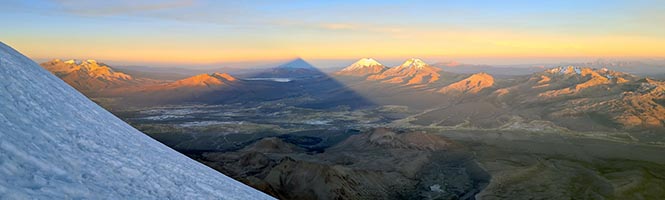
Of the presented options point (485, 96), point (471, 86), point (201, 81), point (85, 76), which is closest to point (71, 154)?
point (485, 96)

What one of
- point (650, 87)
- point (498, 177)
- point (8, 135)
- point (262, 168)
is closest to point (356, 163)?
point (262, 168)

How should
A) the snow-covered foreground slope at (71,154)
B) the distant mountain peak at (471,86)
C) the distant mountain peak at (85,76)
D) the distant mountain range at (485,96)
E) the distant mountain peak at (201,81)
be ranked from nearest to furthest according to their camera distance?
1. the snow-covered foreground slope at (71,154)
2. the distant mountain range at (485,96)
3. the distant mountain peak at (471,86)
4. the distant mountain peak at (201,81)
5. the distant mountain peak at (85,76)

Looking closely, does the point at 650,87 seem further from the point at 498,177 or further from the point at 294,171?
the point at 294,171

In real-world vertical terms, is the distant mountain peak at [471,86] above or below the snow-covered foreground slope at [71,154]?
below

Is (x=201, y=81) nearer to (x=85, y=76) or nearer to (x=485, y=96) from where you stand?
(x=85, y=76)

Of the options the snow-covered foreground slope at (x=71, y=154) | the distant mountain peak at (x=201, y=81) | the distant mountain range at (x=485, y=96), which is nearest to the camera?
the snow-covered foreground slope at (x=71, y=154)

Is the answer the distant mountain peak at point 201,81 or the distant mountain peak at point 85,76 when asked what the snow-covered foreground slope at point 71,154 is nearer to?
the distant mountain peak at point 201,81

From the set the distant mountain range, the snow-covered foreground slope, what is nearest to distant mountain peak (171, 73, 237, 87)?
the distant mountain range

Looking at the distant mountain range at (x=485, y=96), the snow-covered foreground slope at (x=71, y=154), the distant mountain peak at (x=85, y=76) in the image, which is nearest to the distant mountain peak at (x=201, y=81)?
the distant mountain range at (x=485, y=96)

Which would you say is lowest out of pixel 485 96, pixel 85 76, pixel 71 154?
pixel 485 96
